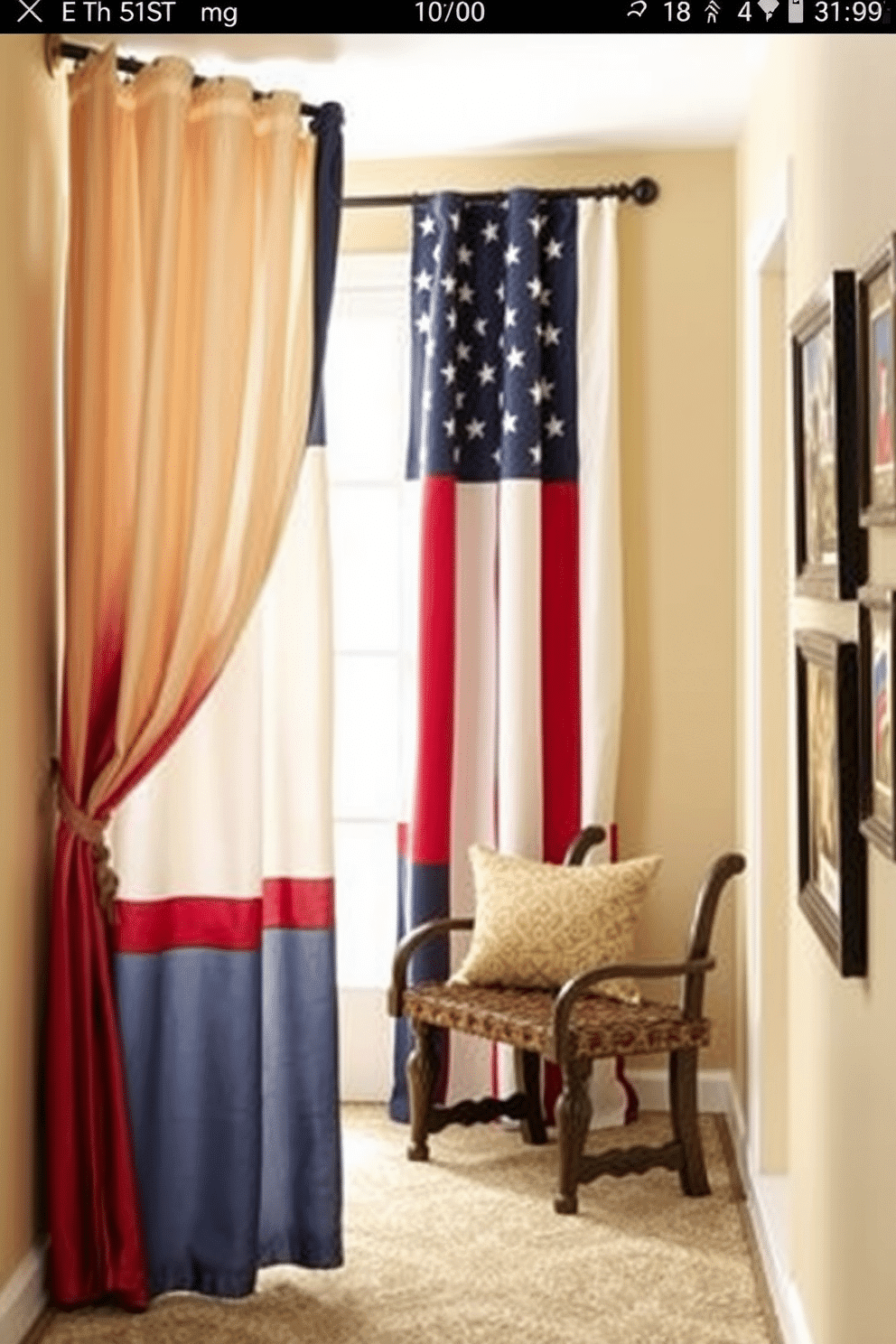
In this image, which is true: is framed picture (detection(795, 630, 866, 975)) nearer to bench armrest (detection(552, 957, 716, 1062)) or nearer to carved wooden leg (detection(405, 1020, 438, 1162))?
bench armrest (detection(552, 957, 716, 1062))

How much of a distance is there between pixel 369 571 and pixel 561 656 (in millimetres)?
618

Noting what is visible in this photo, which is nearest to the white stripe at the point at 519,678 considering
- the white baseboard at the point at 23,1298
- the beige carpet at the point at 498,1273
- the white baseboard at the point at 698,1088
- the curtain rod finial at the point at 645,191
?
the white baseboard at the point at 698,1088

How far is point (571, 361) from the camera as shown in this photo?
18.4 ft

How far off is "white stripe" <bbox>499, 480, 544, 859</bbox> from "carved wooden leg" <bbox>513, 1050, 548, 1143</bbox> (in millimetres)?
518

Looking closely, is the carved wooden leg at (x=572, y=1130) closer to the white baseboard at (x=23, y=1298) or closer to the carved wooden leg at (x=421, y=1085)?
the carved wooden leg at (x=421, y=1085)

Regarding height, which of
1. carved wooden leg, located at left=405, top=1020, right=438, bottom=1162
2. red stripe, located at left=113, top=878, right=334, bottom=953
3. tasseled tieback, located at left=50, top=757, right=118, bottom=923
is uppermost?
tasseled tieback, located at left=50, top=757, right=118, bottom=923

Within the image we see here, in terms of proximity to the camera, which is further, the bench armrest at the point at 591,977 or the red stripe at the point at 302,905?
the bench armrest at the point at 591,977

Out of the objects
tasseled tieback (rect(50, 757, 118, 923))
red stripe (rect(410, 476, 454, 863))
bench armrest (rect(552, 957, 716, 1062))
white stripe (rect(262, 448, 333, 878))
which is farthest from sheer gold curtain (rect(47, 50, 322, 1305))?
red stripe (rect(410, 476, 454, 863))

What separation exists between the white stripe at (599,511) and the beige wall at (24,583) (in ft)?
5.55

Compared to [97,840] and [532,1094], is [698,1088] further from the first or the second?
[97,840]

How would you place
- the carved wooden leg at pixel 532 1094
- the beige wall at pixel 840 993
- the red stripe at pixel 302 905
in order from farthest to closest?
the carved wooden leg at pixel 532 1094
the red stripe at pixel 302 905
the beige wall at pixel 840 993

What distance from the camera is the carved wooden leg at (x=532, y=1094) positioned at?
543 cm

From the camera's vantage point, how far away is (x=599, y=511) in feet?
18.5

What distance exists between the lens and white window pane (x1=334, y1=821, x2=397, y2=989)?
593cm
